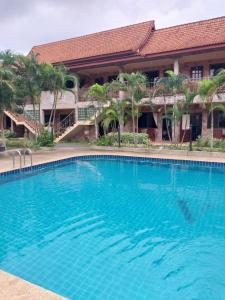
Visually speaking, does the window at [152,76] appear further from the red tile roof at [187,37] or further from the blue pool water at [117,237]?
the blue pool water at [117,237]

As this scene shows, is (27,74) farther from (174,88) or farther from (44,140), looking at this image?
(174,88)

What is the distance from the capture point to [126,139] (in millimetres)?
18234

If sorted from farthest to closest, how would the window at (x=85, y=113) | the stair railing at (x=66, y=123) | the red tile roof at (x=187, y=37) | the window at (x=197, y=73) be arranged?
the stair railing at (x=66, y=123) → the window at (x=85, y=113) → the window at (x=197, y=73) → the red tile roof at (x=187, y=37)

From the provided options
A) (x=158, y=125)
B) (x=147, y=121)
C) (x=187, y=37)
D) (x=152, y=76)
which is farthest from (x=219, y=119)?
(x=187, y=37)

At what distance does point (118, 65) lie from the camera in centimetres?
2061

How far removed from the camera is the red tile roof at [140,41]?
18.8m

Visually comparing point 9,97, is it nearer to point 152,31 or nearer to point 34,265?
point 34,265

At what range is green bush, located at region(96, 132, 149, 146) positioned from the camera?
17812 millimetres

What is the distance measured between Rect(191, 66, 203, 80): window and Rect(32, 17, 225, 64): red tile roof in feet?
6.64

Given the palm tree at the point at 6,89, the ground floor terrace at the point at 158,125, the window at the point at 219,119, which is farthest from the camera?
the ground floor terrace at the point at 158,125

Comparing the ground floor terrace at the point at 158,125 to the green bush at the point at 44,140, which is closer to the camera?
the green bush at the point at 44,140

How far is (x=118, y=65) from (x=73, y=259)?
17.7 m


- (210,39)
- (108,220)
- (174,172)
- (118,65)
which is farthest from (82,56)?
(108,220)

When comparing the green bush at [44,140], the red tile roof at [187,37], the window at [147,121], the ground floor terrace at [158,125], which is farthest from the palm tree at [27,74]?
the window at [147,121]
